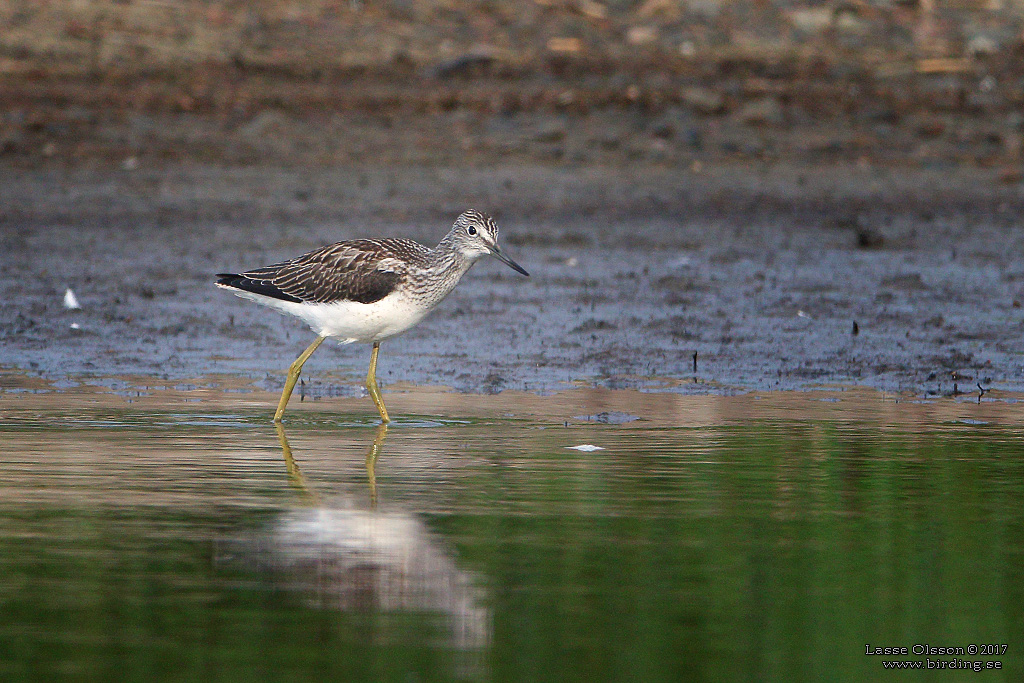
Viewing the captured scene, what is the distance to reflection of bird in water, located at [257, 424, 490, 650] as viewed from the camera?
17.8 feet

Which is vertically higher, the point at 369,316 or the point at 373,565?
the point at 369,316

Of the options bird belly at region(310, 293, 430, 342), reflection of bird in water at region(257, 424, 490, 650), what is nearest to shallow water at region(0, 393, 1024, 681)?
reflection of bird in water at region(257, 424, 490, 650)

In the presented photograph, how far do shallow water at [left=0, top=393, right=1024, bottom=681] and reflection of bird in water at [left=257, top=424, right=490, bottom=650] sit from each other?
2cm

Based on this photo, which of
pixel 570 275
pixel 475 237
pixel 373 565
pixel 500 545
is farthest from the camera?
pixel 570 275

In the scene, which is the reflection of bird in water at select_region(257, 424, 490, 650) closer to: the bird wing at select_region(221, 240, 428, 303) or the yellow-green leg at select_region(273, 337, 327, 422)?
the yellow-green leg at select_region(273, 337, 327, 422)

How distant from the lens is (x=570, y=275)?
14.3 m

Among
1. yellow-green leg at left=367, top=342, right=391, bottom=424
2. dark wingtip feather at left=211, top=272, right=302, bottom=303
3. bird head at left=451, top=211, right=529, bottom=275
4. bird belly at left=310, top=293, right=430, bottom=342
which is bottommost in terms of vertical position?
yellow-green leg at left=367, top=342, right=391, bottom=424

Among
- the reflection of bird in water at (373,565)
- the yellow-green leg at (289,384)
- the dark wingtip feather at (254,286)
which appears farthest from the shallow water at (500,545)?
the dark wingtip feather at (254,286)

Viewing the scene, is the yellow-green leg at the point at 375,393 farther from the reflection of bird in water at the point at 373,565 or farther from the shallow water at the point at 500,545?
the reflection of bird in water at the point at 373,565

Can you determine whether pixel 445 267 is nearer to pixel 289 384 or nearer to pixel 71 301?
pixel 289 384

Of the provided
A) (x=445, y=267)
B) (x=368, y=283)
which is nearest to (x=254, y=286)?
(x=368, y=283)

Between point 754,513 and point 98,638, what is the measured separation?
294cm

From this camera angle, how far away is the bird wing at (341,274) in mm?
9562

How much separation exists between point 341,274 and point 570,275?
15.8 ft
